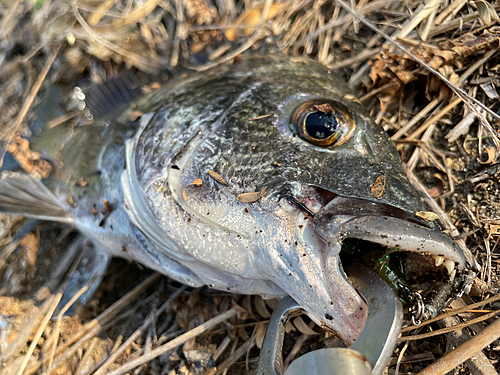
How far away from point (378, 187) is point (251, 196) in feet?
1.75

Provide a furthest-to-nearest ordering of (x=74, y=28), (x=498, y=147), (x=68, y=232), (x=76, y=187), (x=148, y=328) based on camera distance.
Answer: (x=74, y=28) < (x=68, y=232) < (x=76, y=187) < (x=148, y=328) < (x=498, y=147)

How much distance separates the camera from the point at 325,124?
1591mm

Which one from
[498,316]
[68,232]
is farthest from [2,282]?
[498,316]

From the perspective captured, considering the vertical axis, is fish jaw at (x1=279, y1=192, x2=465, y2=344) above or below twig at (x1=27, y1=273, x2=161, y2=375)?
above

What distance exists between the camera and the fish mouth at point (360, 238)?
4.14 ft

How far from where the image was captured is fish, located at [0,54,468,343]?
137 cm

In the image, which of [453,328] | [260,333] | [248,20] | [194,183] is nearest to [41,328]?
[260,333]

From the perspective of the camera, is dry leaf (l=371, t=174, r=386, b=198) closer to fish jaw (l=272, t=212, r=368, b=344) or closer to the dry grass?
fish jaw (l=272, t=212, r=368, b=344)

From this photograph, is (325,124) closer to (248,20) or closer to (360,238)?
(360,238)

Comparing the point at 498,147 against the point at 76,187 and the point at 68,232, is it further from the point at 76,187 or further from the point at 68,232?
the point at 68,232

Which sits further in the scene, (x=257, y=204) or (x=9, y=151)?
(x=9, y=151)

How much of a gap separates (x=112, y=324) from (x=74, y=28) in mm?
2538

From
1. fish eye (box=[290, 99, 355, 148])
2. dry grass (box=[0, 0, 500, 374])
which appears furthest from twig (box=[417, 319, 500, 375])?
A: fish eye (box=[290, 99, 355, 148])

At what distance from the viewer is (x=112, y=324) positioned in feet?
7.88
